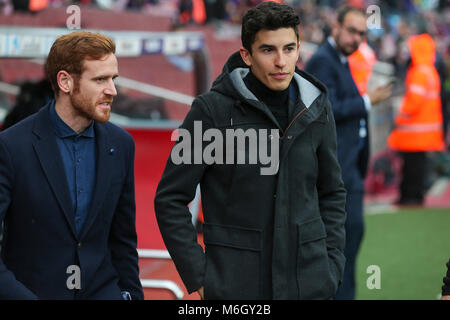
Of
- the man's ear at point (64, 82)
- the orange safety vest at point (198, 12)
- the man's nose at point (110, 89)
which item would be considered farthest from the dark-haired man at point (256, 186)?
the orange safety vest at point (198, 12)

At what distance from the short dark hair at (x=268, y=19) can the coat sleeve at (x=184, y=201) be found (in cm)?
34

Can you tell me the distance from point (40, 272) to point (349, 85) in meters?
2.93

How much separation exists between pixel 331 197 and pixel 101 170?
94cm

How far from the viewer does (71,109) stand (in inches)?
110

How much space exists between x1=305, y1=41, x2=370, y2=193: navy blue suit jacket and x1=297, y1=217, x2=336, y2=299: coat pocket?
6.87 ft

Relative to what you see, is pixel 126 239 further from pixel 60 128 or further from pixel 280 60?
pixel 280 60

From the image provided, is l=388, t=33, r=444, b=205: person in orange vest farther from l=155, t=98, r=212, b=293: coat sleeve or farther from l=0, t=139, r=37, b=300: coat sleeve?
l=0, t=139, r=37, b=300: coat sleeve

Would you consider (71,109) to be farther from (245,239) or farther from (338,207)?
(338,207)

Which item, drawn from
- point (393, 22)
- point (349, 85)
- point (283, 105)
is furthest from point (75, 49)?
point (393, 22)

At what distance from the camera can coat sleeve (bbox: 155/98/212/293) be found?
270 cm

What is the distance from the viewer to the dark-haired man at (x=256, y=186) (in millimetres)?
2660

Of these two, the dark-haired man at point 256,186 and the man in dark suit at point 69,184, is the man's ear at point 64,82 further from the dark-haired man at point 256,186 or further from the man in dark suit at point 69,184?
the dark-haired man at point 256,186

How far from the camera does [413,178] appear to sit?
10188 millimetres

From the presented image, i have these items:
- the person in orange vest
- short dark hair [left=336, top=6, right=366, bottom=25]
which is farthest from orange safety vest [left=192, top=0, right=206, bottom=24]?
short dark hair [left=336, top=6, right=366, bottom=25]
